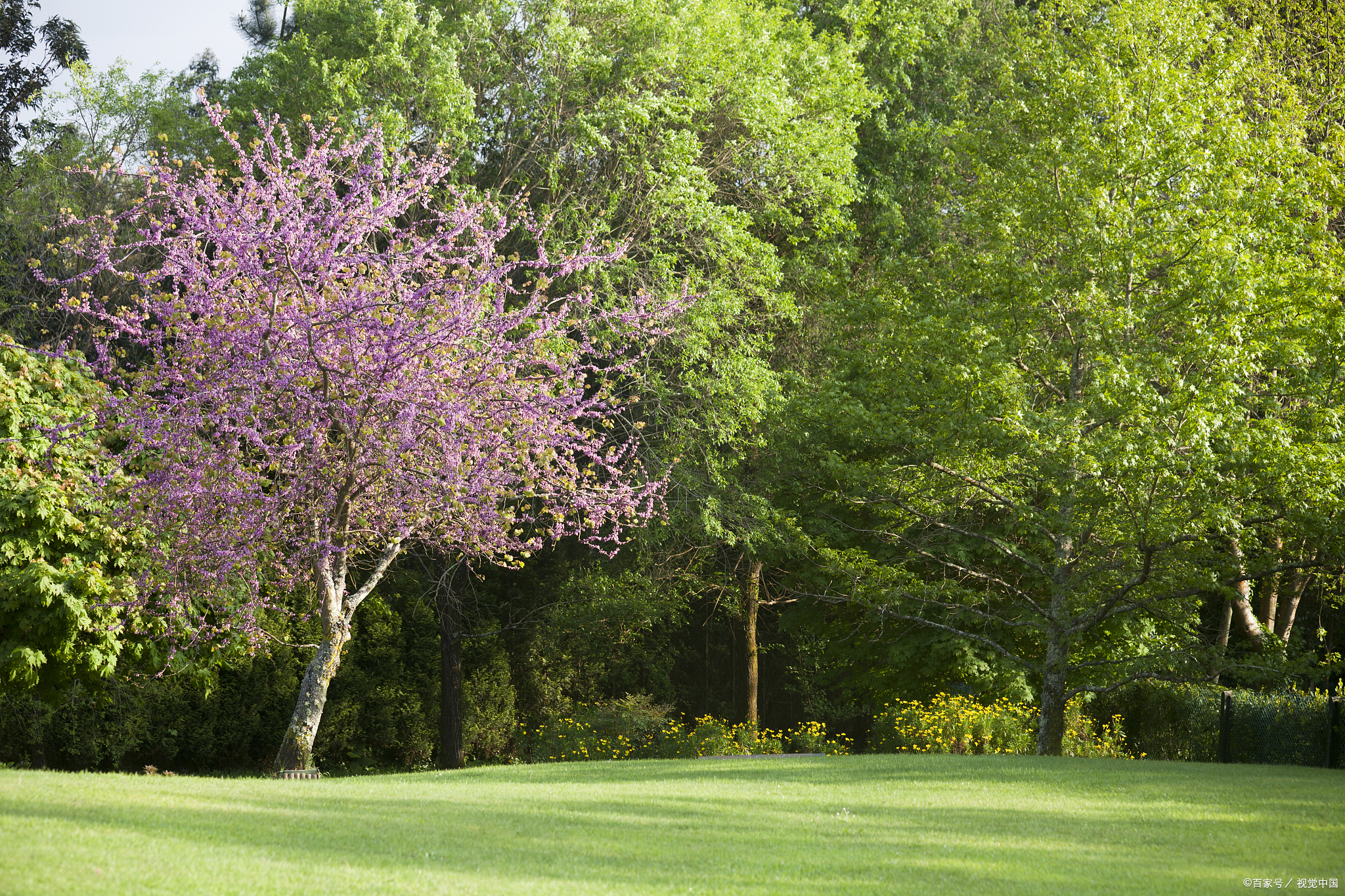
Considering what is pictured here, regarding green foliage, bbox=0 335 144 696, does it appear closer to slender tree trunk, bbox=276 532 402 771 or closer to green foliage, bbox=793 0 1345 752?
slender tree trunk, bbox=276 532 402 771

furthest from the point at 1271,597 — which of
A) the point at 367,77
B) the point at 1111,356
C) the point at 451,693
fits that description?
the point at 367,77

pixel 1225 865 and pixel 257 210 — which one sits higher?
pixel 257 210

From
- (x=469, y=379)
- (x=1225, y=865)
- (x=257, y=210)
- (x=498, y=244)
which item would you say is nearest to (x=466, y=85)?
(x=498, y=244)

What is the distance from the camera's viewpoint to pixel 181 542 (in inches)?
416

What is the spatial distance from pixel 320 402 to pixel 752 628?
11979mm

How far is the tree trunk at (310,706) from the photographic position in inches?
460

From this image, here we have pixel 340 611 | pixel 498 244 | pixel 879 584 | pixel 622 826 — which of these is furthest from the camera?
pixel 498 244

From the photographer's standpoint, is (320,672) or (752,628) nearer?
(320,672)

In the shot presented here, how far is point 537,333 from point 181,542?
3.96 meters

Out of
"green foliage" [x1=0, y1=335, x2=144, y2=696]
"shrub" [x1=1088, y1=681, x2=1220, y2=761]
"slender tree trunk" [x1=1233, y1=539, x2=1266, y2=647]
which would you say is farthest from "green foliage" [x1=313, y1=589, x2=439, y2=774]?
"slender tree trunk" [x1=1233, y1=539, x2=1266, y2=647]

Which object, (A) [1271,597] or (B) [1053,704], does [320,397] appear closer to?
(B) [1053,704]

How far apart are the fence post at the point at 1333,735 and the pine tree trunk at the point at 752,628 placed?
8991 mm

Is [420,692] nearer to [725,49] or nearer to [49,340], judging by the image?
[49,340]

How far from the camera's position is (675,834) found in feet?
24.1
